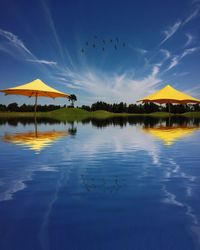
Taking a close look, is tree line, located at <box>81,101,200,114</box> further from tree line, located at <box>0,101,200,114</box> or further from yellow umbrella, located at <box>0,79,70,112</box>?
yellow umbrella, located at <box>0,79,70,112</box>

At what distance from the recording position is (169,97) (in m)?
44.2

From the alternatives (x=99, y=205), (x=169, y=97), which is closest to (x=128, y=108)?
(x=169, y=97)

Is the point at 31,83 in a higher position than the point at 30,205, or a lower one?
higher

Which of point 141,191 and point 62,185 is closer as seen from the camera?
point 141,191

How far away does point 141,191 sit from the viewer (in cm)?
546

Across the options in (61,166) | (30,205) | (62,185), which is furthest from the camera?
(61,166)

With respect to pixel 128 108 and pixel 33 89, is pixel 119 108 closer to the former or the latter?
pixel 128 108

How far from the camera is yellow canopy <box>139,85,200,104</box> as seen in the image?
146 ft

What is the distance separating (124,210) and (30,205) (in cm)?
157

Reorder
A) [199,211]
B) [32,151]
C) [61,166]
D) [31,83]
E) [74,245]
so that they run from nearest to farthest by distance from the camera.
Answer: [74,245] < [199,211] < [61,166] < [32,151] < [31,83]

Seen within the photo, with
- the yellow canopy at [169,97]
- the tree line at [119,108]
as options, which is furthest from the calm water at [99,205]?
the tree line at [119,108]

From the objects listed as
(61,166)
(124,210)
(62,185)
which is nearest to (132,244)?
(124,210)

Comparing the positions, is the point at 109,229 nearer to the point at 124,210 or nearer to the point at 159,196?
the point at 124,210

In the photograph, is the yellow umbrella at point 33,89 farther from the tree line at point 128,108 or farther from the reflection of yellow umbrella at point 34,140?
the tree line at point 128,108
